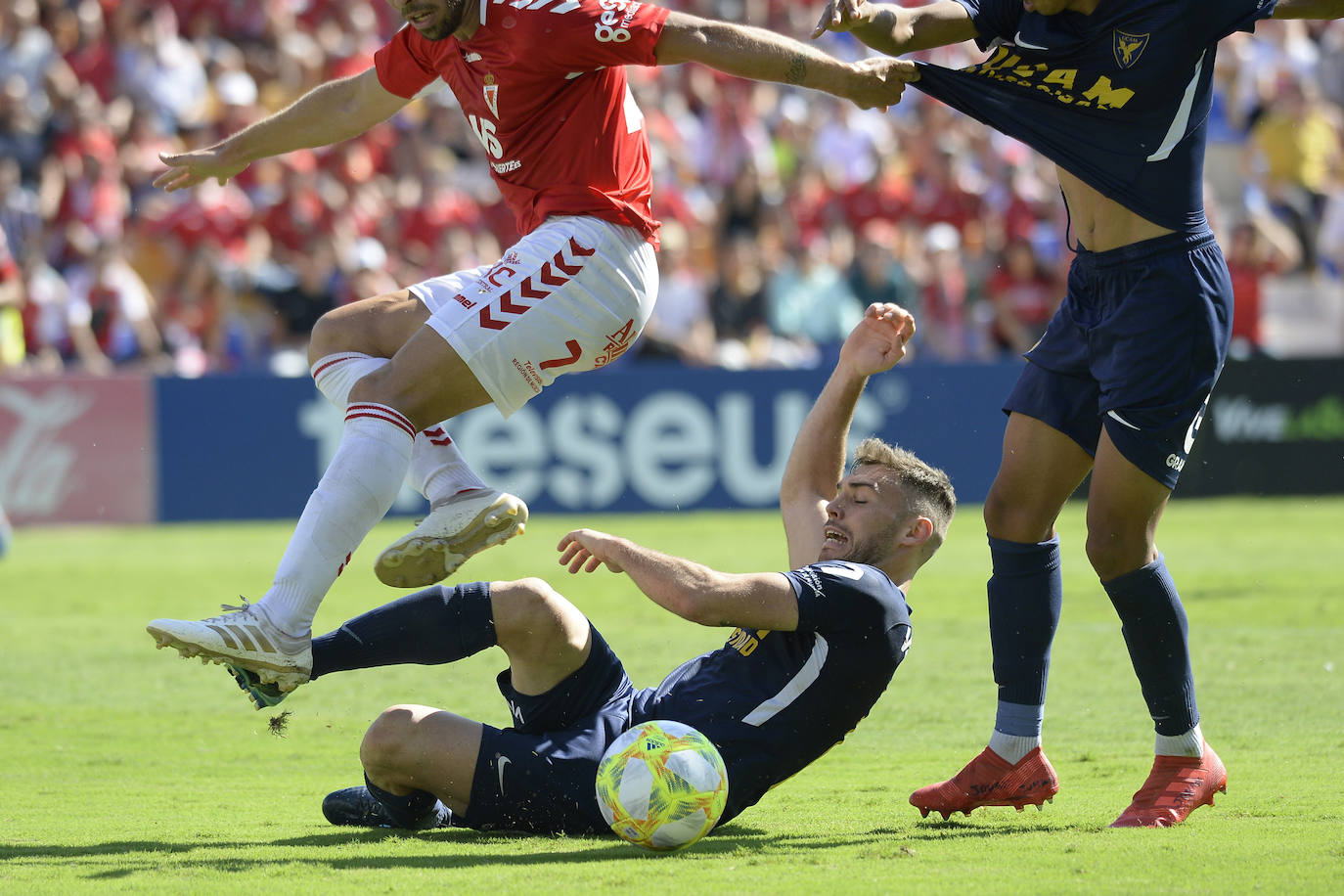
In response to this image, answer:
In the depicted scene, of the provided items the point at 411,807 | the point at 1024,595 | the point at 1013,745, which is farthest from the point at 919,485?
the point at 411,807

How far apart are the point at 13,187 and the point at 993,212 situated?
10.0 meters

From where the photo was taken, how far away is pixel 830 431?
5355 millimetres

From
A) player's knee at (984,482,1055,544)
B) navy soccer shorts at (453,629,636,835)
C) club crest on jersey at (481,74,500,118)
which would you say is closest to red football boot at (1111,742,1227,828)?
player's knee at (984,482,1055,544)

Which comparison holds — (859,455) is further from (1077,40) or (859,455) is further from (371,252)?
(371,252)

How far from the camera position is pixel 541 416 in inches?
572

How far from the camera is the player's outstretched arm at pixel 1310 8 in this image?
5094 mm

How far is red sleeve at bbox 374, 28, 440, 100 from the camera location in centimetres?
547

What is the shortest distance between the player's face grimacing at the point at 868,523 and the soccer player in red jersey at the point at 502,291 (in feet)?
3.14

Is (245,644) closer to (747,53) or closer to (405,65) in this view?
(405,65)

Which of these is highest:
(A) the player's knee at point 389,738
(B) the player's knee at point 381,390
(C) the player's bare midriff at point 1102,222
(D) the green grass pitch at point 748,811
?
(C) the player's bare midriff at point 1102,222

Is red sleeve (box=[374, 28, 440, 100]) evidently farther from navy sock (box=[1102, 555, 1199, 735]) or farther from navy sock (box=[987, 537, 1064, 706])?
navy sock (box=[1102, 555, 1199, 735])

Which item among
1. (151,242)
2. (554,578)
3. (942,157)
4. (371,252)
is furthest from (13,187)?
(942,157)

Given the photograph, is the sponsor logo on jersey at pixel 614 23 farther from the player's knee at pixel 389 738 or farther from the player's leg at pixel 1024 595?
the player's knee at pixel 389 738

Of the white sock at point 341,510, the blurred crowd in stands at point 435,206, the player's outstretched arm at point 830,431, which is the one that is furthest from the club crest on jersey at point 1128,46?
the blurred crowd in stands at point 435,206
